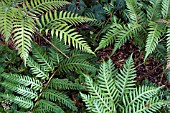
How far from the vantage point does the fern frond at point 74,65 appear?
2.96 metres

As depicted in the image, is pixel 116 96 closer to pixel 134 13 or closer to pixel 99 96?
pixel 99 96

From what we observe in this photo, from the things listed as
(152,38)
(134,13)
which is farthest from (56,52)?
(152,38)

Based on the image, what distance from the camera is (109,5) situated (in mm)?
3430

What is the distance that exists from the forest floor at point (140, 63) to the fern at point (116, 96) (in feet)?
2.05

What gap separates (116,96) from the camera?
2775 mm

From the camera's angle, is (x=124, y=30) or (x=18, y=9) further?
(x=124, y=30)

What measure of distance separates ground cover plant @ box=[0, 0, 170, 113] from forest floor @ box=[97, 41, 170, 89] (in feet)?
0.05

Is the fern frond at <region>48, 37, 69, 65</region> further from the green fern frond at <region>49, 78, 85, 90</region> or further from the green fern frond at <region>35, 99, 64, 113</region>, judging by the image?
the green fern frond at <region>35, 99, 64, 113</region>

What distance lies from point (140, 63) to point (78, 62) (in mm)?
940

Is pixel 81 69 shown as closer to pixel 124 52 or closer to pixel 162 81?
pixel 124 52

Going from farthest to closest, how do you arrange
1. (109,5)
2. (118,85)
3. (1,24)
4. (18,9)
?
(109,5)
(118,85)
(18,9)
(1,24)

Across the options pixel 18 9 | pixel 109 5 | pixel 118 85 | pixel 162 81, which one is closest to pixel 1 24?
pixel 18 9

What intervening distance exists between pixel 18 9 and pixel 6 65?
80cm

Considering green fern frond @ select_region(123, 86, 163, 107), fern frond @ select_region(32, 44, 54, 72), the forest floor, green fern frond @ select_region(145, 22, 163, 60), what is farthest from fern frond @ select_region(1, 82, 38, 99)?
green fern frond @ select_region(145, 22, 163, 60)
